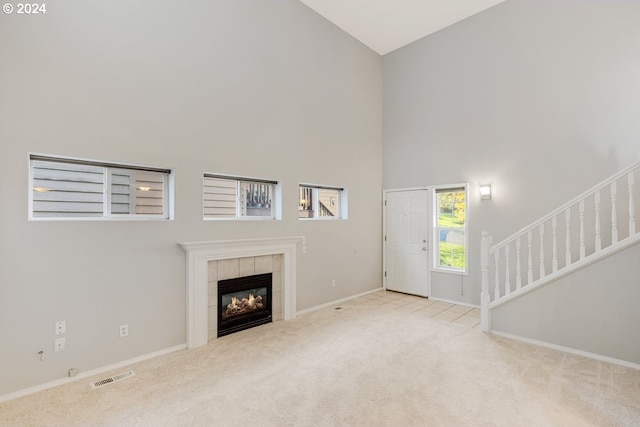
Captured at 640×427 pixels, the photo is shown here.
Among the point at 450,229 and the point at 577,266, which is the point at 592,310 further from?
the point at 450,229

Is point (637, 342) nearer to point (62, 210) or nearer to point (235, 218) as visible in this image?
point (235, 218)

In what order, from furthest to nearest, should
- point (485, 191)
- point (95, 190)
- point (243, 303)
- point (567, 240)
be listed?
point (485, 191) < point (243, 303) < point (567, 240) < point (95, 190)

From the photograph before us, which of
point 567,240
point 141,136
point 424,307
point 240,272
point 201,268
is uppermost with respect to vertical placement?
point 141,136

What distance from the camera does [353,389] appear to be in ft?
8.86

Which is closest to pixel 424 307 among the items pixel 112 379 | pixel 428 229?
pixel 428 229

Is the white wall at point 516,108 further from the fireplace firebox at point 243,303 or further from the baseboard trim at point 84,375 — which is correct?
the baseboard trim at point 84,375

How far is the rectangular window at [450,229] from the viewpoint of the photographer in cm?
551

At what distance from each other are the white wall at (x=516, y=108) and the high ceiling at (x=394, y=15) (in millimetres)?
215

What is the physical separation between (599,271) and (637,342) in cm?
72

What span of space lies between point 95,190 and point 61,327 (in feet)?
4.40

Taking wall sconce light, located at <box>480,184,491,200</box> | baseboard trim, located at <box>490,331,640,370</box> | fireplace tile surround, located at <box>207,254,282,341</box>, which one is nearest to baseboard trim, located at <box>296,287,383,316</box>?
fireplace tile surround, located at <box>207,254,282,341</box>

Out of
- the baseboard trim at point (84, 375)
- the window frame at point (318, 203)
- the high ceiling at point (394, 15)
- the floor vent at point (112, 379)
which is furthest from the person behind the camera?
the window frame at point (318, 203)

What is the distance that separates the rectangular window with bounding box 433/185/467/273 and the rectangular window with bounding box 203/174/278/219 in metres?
3.15

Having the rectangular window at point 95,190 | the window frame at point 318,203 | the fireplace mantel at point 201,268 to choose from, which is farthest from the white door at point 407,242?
the rectangular window at point 95,190
